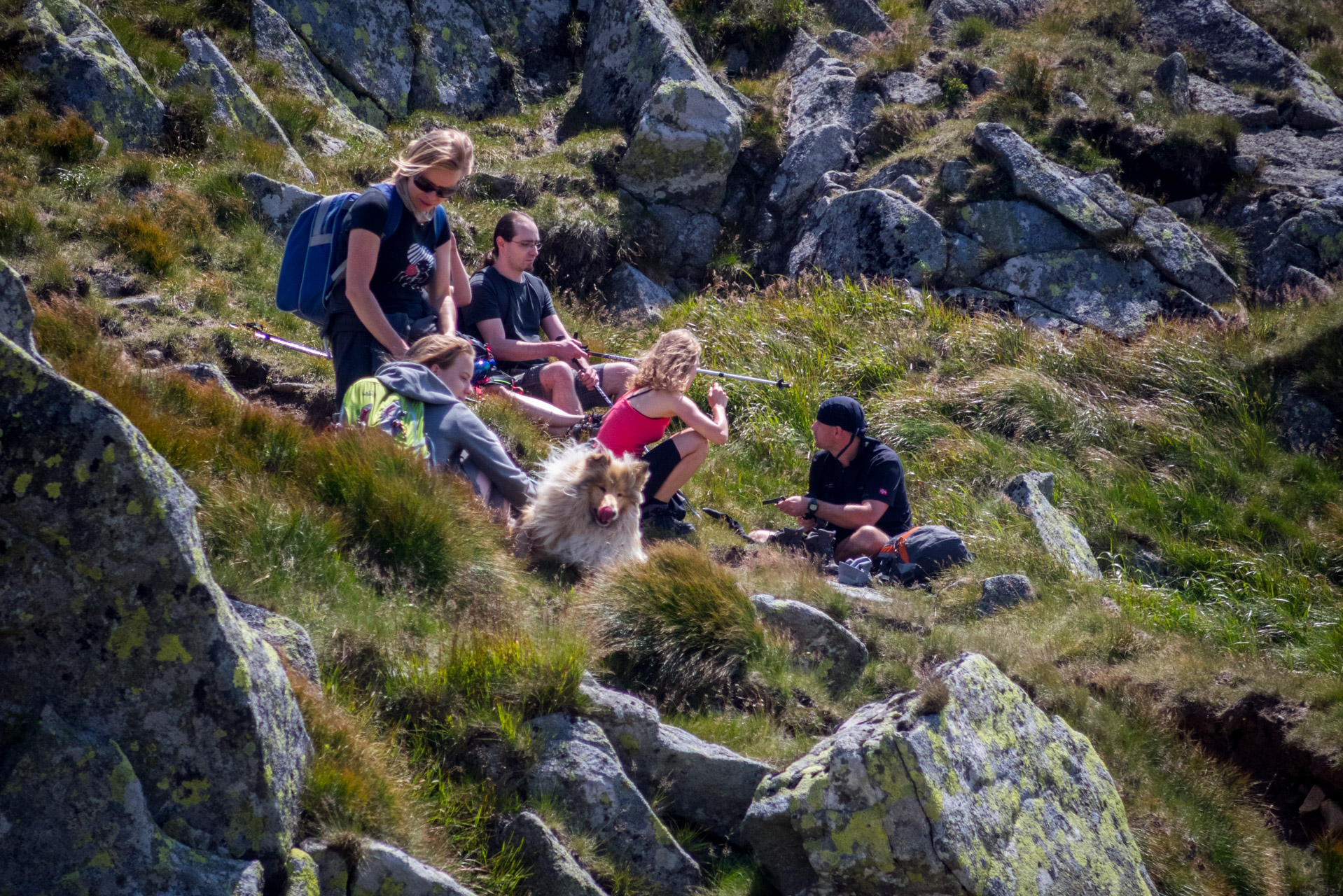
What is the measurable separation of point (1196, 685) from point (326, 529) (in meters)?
5.36

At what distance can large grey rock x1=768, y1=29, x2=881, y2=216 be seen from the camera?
48.4ft

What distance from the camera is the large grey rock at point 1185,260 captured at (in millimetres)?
13062

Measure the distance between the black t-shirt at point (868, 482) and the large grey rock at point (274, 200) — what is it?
20.2ft

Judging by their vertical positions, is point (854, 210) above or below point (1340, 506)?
above

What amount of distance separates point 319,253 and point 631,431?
244 centimetres

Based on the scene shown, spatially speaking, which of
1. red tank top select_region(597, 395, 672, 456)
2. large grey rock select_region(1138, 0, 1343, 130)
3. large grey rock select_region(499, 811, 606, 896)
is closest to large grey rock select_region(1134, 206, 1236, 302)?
large grey rock select_region(1138, 0, 1343, 130)

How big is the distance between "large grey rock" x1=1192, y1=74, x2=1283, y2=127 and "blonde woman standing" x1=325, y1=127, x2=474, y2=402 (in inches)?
543

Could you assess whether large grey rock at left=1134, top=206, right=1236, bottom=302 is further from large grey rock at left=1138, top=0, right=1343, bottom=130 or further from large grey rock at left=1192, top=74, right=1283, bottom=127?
large grey rock at left=1138, top=0, right=1343, bottom=130

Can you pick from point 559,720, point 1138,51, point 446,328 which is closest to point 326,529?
point 559,720

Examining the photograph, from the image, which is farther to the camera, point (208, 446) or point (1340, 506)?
point (1340, 506)

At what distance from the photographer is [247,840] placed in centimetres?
283

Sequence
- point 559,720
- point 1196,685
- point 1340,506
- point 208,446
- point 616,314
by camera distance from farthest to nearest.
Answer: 1. point 616,314
2. point 1340,506
3. point 1196,685
4. point 208,446
5. point 559,720

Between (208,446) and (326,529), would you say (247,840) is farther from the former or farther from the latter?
(208,446)

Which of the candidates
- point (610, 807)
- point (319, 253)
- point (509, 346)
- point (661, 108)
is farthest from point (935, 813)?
point (661, 108)
